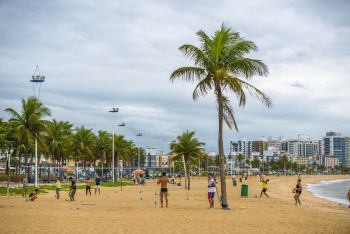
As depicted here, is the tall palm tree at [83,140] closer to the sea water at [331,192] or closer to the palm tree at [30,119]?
the palm tree at [30,119]

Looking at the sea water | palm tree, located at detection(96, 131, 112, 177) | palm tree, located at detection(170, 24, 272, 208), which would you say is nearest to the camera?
palm tree, located at detection(170, 24, 272, 208)

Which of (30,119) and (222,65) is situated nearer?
(222,65)

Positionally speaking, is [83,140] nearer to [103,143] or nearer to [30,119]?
[103,143]

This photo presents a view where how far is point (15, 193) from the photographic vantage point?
28.3m

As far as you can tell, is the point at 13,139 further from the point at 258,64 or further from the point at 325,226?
the point at 325,226

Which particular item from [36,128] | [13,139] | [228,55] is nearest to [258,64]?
[228,55]

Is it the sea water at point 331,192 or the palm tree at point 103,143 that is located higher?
the palm tree at point 103,143

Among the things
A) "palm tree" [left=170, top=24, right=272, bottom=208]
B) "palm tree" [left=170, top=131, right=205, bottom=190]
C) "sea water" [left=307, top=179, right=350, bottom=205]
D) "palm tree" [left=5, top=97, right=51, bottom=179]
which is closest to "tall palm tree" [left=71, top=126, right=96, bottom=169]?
"palm tree" [left=5, top=97, right=51, bottom=179]

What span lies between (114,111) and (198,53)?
4382 cm

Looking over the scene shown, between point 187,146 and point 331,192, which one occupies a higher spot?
point 187,146

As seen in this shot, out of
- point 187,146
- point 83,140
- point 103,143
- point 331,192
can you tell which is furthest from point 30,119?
point 331,192

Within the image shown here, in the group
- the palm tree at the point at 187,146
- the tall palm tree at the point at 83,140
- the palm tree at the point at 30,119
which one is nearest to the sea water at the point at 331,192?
the palm tree at the point at 187,146

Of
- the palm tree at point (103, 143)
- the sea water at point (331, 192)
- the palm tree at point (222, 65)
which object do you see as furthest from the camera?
the palm tree at point (103, 143)

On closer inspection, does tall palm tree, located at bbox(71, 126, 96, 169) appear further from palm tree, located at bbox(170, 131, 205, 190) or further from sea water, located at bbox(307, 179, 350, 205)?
sea water, located at bbox(307, 179, 350, 205)
